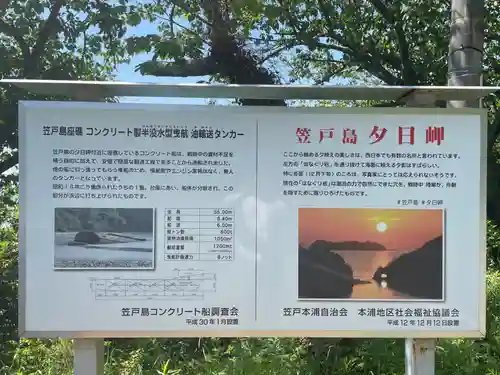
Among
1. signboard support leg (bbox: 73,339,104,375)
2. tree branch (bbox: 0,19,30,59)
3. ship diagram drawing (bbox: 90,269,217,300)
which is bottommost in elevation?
signboard support leg (bbox: 73,339,104,375)

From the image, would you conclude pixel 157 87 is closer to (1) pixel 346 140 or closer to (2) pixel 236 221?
(2) pixel 236 221

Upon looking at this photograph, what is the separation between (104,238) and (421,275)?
1903 mm

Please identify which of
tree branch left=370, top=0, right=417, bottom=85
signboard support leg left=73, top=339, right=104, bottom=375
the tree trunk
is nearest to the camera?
signboard support leg left=73, top=339, right=104, bottom=375

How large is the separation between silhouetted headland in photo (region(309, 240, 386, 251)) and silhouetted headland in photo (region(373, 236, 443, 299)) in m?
0.14

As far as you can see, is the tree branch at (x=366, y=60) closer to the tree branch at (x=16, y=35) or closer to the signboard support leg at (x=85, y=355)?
the tree branch at (x=16, y=35)

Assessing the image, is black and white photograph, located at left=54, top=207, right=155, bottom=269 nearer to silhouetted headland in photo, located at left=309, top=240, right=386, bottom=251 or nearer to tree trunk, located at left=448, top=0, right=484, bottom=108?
silhouetted headland in photo, located at left=309, top=240, right=386, bottom=251

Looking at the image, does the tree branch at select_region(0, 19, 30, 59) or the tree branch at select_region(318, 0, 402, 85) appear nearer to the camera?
→ the tree branch at select_region(0, 19, 30, 59)

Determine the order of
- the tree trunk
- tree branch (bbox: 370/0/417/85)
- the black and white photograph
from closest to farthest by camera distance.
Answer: the black and white photograph → the tree trunk → tree branch (bbox: 370/0/417/85)

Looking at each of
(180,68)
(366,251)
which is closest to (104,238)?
(366,251)

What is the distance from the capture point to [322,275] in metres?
2.87

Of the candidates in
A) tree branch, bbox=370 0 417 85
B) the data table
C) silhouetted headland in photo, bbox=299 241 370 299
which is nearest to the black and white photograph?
the data table

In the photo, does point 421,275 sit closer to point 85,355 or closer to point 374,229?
point 374,229

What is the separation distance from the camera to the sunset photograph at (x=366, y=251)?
9.40ft

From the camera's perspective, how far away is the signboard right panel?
286cm
